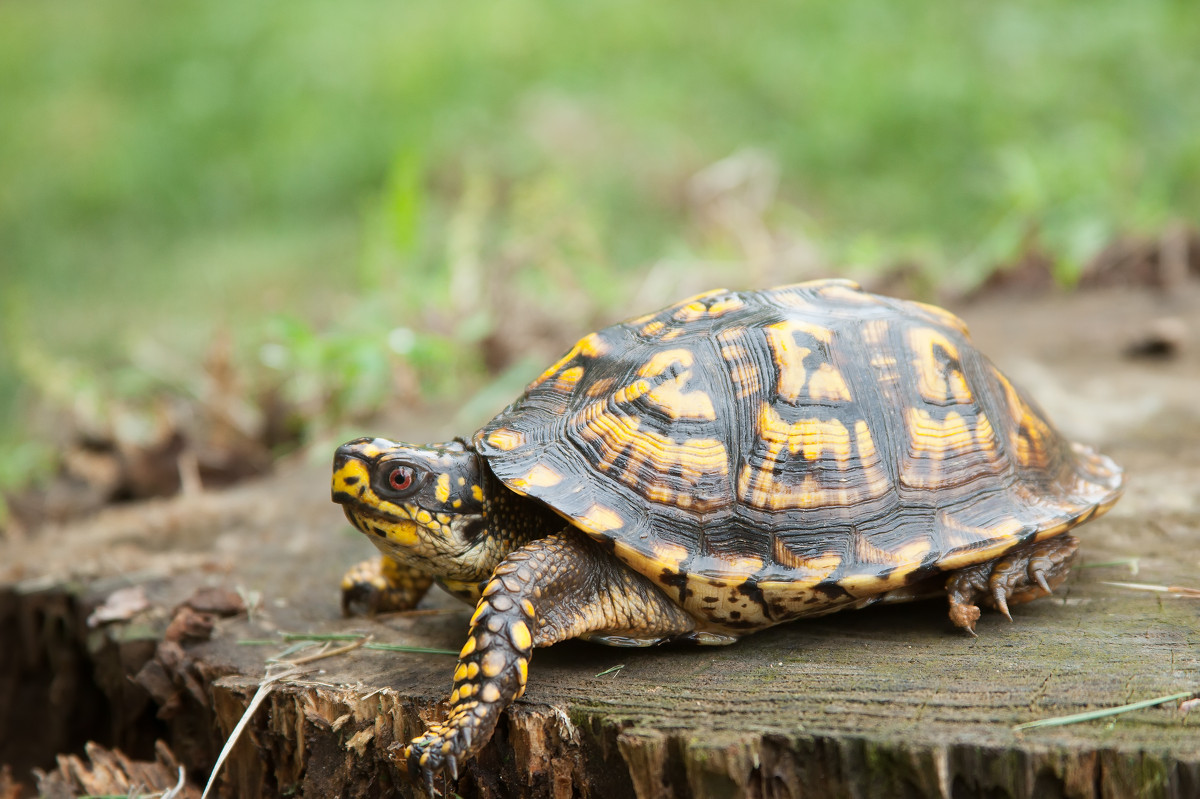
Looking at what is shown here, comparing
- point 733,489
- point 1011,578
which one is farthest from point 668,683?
point 1011,578

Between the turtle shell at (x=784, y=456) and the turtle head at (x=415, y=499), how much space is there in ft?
0.40

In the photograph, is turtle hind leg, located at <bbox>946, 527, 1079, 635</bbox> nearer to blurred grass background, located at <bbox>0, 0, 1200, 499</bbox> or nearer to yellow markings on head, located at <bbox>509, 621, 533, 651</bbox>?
yellow markings on head, located at <bbox>509, 621, 533, 651</bbox>

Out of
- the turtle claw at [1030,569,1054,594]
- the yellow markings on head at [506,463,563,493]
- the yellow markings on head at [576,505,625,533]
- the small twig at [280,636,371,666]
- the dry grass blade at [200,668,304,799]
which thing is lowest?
the dry grass blade at [200,668,304,799]

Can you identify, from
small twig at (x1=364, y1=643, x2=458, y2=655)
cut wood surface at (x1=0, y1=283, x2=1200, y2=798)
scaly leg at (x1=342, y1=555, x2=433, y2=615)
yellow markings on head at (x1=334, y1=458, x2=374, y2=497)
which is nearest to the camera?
cut wood surface at (x1=0, y1=283, x2=1200, y2=798)

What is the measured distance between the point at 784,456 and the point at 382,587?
1229mm

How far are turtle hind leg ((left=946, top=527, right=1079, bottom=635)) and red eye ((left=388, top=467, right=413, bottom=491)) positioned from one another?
1365 mm

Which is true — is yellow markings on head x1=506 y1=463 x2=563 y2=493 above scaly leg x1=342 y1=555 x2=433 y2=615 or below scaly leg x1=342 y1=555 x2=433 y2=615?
above

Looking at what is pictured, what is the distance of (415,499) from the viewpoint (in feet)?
7.91

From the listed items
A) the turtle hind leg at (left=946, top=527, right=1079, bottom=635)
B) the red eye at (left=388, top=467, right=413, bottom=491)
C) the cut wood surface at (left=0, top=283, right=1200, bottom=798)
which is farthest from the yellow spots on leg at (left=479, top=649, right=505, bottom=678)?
the turtle hind leg at (left=946, top=527, right=1079, bottom=635)

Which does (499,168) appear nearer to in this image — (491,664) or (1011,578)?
(1011,578)

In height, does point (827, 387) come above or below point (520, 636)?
above

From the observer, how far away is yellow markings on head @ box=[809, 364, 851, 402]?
96.8 inches

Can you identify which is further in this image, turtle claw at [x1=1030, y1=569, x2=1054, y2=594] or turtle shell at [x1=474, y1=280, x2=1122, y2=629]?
turtle claw at [x1=1030, y1=569, x2=1054, y2=594]

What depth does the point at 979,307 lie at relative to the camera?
5.51 metres
